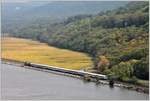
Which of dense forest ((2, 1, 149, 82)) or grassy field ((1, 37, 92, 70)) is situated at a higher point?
dense forest ((2, 1, 149, 82))

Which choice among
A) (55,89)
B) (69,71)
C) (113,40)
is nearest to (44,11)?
(113,40)

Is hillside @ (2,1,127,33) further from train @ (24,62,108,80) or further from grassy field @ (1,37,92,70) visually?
train @ (24,62,108,80)

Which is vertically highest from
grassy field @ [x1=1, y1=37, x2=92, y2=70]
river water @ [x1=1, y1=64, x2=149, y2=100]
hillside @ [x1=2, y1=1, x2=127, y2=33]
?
hillside @ [x1=2, y1=1, x2=127, y2=33]

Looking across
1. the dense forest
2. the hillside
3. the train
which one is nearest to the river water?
the train

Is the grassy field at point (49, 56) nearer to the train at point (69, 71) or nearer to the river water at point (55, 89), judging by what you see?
the train at point (69, 71)

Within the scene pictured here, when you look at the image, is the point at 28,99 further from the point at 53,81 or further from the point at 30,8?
the point at 30,8

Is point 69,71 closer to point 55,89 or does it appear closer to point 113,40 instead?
point 55,89
